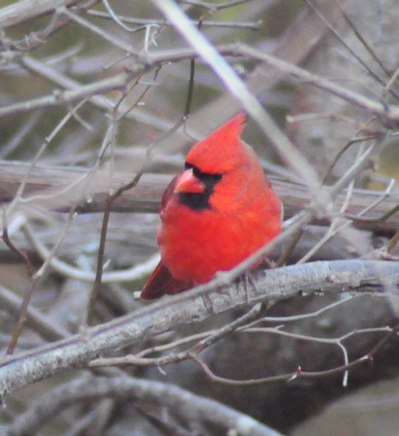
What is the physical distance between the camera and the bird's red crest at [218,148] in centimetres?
233

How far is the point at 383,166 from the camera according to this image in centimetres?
416

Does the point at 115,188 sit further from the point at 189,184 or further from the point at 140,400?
the point at 140,400

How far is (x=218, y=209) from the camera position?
7.88 ft

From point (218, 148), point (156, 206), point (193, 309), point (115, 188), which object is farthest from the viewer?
point (156, 206)

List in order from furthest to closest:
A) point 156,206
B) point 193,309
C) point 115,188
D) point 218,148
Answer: point 156,206 → point 115,188 → point 218,148 → point 193,309

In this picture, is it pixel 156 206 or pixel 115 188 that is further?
pixel 156 206

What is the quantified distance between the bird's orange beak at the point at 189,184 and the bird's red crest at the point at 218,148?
0.13 ft

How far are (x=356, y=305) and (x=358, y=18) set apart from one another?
138 centimetres

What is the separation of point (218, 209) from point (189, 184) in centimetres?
13

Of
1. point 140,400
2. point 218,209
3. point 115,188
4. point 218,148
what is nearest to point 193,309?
point 218,209

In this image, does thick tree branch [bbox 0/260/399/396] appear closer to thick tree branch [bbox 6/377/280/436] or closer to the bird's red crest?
the bird's red crest

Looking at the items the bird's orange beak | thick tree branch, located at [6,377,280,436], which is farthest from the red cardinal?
thick tree branch, located at [6,377,280,436]

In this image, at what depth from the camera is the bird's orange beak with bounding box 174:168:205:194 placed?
2.35m

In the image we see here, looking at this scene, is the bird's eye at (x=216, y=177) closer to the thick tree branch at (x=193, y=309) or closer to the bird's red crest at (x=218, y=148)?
the bird's red crest at (x=218, y=148)
